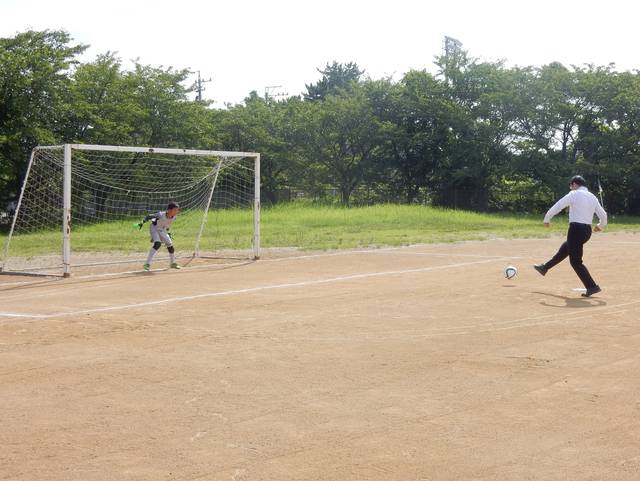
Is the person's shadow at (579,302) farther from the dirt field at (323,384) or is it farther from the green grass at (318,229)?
the green grass at (318,229)

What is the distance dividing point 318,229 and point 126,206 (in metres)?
7.55

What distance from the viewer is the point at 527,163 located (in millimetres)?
41656

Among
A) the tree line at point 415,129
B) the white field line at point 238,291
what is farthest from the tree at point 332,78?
the white field line at point 238,291

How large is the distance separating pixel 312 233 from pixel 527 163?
55.2ft

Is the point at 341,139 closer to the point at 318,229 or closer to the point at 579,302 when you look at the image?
the point at 318,229

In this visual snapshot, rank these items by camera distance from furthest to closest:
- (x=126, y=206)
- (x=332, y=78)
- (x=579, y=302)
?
(x=332, y=78) < (x=126, y=206) < (x=579, y=302)

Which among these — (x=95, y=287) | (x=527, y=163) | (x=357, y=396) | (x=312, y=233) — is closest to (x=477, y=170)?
(x=527, y=163)

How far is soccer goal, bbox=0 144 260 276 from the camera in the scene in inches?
A: 773

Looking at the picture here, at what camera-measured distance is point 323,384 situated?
6.68m

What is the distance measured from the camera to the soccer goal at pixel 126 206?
19625 mm

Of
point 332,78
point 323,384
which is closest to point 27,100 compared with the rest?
point 323,384

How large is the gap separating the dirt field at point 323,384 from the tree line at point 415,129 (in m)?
25.2

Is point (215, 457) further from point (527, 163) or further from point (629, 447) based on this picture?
point (527, 163)

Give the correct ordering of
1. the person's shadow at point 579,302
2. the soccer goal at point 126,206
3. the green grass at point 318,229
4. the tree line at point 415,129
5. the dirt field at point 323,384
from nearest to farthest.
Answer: the dirt field at point 323,384, the person's shadow at point 579,302, the soccer goal at point 126,206, the green grass at point 318,229, the tree line at point 415,129
